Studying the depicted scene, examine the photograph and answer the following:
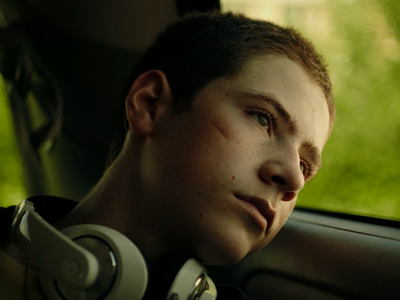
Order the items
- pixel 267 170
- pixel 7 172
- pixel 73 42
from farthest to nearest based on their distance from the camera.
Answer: pixel 7 172
pixel 73 42
pixel 267 170

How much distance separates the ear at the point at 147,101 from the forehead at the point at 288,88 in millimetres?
188

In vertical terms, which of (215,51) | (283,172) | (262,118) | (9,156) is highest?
(215,51)

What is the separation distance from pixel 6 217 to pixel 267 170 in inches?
24.7

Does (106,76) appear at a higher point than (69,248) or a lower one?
→ higher

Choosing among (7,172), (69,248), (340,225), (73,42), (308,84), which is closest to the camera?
(69,248)

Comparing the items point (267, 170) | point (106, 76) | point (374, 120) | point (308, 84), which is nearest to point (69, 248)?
point (267, 170)

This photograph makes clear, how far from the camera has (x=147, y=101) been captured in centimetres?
103

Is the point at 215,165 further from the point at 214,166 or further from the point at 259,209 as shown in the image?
the point at 259,209

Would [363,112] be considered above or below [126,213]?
above

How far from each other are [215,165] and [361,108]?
70 cm

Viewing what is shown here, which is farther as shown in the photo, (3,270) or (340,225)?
(340,225)

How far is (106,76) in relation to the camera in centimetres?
170

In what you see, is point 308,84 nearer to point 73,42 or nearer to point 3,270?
point 3,270

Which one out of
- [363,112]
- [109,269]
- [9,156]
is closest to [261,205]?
[109,269]
